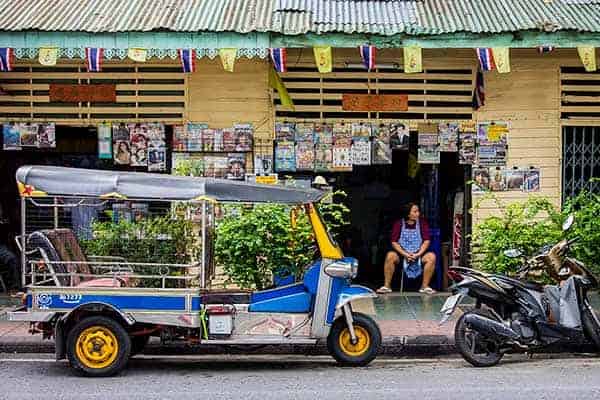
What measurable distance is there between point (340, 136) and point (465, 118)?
6.06 feet

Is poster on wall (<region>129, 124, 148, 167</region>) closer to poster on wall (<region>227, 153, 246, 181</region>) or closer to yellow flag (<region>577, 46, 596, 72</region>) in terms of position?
poster on wall (<region>227, 153, 246, 181</region>)

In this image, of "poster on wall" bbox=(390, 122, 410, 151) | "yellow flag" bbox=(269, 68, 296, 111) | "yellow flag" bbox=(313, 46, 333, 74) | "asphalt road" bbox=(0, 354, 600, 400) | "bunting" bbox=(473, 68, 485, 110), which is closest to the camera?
"asphalt road" bbox=(0, 354, 600, 400)

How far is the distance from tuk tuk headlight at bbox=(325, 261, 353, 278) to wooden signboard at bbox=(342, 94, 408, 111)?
14.9 feet

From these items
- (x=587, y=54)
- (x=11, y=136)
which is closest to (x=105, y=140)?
(x=11, y=136)

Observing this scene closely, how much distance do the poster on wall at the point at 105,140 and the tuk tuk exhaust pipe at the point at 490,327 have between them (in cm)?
620

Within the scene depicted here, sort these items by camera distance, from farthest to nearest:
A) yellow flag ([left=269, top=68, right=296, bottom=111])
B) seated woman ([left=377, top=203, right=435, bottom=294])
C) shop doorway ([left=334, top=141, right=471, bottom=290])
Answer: shop doorway ([left=334, top=141, right=471, bottom=290]) → seated woman ([left=377, top=203, right=435, bottom=294]) → yellow flag ([left=269, top=68, right=296, bottom=111])

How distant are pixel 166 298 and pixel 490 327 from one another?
3082mm

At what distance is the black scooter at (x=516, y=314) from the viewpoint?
313 inches

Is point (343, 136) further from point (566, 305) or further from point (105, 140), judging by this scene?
point (566, 305)

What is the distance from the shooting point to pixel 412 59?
423 inches

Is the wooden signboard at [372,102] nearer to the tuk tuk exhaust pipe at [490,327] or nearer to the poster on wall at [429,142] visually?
the poster on wall at [429,142]

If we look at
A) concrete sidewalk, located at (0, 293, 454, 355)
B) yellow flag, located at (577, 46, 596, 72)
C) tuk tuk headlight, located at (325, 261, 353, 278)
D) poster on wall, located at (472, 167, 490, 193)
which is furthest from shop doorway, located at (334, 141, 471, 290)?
tuk tuk headlight, located at (325, 261, 353, 278)

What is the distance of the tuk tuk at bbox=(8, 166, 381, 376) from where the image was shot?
7469 mm

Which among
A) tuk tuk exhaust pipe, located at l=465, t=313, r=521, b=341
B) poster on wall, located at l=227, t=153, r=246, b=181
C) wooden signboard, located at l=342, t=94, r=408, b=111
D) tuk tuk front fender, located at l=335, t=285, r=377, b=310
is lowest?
tuk tuk exhaust pipe, located at l=465, t=313, r=521, b=341
